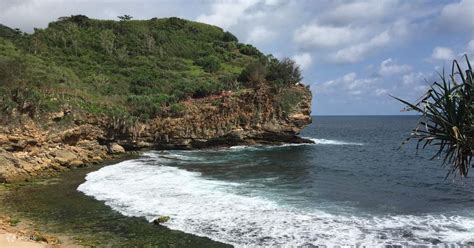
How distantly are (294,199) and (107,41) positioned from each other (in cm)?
6793

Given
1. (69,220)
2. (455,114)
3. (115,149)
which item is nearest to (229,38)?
(115,149)

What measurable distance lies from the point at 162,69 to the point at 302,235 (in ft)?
201

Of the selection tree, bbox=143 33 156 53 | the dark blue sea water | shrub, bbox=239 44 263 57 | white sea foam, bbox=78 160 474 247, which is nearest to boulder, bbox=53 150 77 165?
the dark blue sea water

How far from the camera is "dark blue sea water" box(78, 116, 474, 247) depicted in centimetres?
1666

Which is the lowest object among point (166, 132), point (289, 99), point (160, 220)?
point (160, 220)

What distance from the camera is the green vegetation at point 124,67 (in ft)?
141

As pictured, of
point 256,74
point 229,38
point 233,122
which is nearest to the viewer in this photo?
point 233,122

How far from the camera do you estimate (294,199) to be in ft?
75.4

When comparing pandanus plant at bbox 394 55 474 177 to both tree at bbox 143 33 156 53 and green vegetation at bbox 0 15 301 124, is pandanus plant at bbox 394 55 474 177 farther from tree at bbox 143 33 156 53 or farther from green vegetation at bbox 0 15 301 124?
tree at bbox 143 33 156 53

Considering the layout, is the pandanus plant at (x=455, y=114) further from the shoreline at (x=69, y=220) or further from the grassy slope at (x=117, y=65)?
the grassy slope at (x=117, y=65)

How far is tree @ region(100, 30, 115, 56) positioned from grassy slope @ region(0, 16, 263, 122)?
0.19m

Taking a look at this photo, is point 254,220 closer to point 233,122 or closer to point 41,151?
point 41,151

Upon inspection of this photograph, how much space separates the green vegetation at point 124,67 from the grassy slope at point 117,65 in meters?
0.12

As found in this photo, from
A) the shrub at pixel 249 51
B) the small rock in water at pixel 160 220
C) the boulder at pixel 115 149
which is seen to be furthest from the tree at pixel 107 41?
the small rock in water at pixel 160 220
